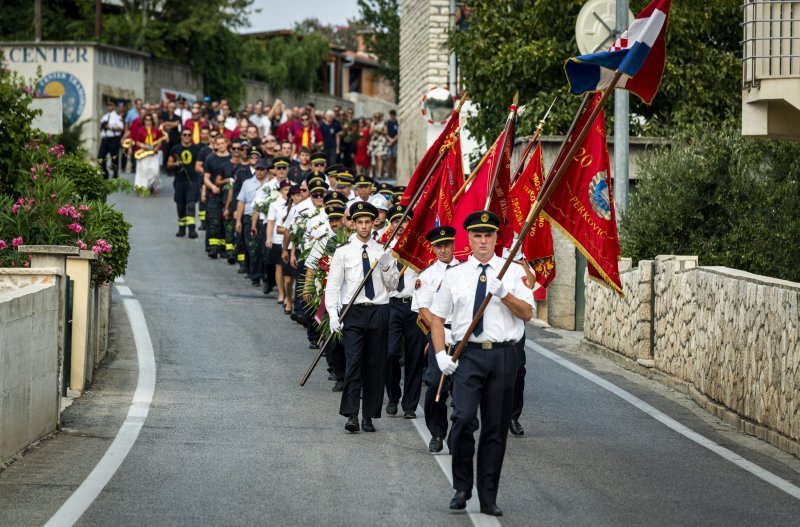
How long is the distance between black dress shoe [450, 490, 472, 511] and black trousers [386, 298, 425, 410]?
4487mm

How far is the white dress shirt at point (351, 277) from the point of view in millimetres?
14328

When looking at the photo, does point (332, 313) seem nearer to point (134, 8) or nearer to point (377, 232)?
point (377, 232)

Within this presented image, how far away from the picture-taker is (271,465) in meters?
11.6

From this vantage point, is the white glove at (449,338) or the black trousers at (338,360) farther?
the black trousers at (338,360)

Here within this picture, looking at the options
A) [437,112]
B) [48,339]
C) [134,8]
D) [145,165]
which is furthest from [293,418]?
[134,8]

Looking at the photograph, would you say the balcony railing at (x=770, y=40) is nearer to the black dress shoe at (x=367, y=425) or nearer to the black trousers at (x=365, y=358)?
the black trousers at (x=365, y=358)

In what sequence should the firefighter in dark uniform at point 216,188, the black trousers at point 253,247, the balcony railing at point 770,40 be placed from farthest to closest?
the firefighter in dark uniform at point 216,188, the black trousers at point 253,247, the balcony railing at point 770,40

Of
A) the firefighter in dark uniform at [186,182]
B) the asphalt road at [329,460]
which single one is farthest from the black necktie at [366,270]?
the firefighter in dark uniform at [186,182]

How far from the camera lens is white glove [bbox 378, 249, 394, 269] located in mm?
14262

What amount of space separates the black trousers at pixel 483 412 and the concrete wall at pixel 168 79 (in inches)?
1802

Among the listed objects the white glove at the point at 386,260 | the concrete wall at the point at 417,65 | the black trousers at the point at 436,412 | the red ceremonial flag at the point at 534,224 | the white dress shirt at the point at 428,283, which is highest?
the concrete wall at the point at 417,65

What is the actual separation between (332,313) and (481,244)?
3.95 metres

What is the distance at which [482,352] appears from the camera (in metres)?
10.3

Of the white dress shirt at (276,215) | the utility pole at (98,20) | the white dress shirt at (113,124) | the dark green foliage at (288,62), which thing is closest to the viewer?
the white dress shirt at (276,215)
